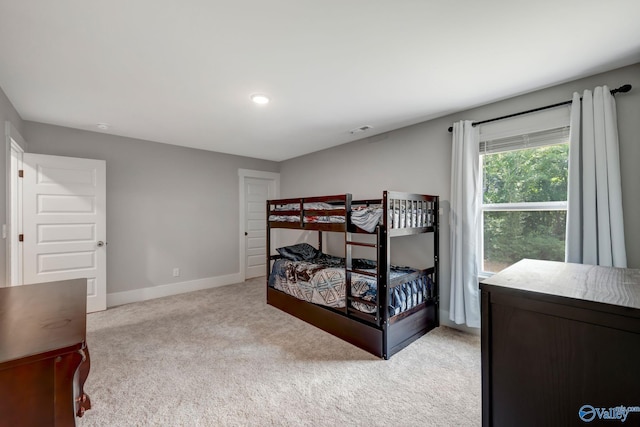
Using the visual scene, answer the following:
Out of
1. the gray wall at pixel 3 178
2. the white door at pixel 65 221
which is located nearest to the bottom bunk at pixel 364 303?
the white door at pixel 65 221

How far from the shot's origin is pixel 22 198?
10.0 feet

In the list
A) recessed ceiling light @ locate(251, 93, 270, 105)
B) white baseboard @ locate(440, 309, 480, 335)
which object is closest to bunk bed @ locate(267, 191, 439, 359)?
white baseboard @ locate(440, 309, 480, 335)

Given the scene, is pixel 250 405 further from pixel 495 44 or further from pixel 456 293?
pixel 495 44

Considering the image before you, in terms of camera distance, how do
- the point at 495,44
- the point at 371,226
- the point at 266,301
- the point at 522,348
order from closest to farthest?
1. the point at 522,348
2. the point at 495,44
3. the point at 371,226
4. the point at 266,301

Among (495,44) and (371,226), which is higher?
(495,44)

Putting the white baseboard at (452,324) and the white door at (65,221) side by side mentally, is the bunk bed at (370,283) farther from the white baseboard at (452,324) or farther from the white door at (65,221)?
the white door at (65,221)

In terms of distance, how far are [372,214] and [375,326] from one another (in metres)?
1.03

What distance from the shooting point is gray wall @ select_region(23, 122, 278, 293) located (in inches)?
143

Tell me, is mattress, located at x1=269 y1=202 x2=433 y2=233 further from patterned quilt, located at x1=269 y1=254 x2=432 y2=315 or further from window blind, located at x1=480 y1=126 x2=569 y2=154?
window blind, located at x1=480 y1=126 x2=569 y2=154

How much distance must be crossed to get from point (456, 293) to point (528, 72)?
2043mm

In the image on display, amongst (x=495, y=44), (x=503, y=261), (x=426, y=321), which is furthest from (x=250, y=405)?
(x=495, y=44)

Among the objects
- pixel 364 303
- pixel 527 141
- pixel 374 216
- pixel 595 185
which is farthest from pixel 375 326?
pixel 527 141

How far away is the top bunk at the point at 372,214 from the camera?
8.28 feet

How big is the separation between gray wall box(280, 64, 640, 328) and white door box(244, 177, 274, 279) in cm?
50
